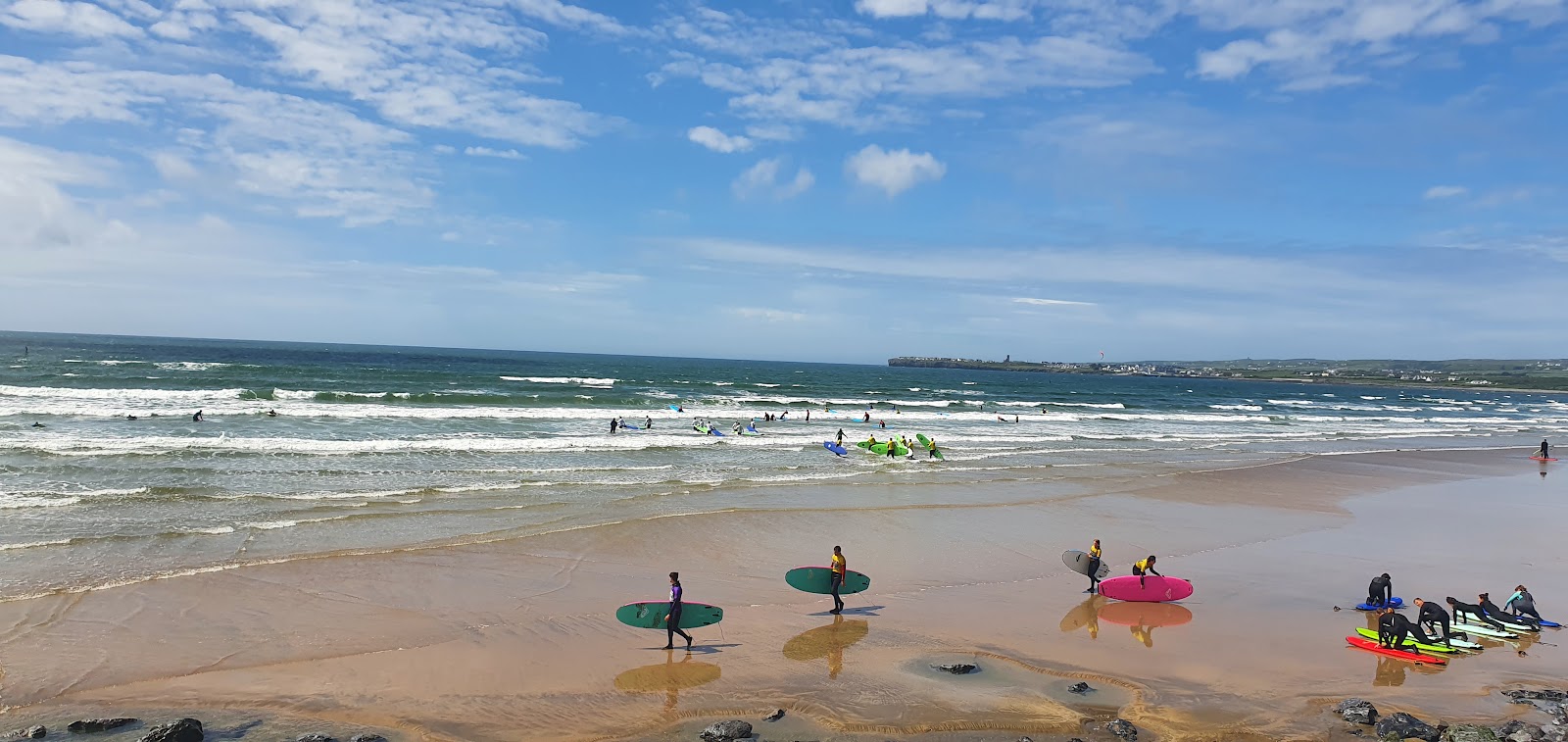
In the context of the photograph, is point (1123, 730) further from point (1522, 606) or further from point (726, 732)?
point (1522, 606)

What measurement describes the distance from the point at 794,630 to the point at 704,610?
1431mm

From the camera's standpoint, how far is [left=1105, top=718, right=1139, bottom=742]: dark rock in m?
8.53

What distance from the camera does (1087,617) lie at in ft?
43.1

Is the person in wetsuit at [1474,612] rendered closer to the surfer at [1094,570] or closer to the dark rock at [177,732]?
the surfer at [1094,570]

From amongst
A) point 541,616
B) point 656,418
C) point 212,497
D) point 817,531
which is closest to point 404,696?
point 541,616

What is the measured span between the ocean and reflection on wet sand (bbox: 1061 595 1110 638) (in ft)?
28.3

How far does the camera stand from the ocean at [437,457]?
52.7 ft

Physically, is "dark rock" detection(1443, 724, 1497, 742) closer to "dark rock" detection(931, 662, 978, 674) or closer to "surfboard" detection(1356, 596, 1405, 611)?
"dark rock" detection(931, 662, 978, 674)

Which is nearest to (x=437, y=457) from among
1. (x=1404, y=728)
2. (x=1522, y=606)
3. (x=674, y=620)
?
(x=674, y=620)

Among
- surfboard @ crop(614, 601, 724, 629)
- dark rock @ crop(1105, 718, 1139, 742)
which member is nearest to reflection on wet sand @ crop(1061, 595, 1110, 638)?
dark rock @ crop(1105, 718, 1139, 742)

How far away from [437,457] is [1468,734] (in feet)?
81.6

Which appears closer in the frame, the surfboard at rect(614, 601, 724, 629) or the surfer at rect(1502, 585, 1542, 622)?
the surfboard at rect(614, 601, 724, 629)

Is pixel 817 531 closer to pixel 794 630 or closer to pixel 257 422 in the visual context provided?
pixel 794 630

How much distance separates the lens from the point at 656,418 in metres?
42.7
